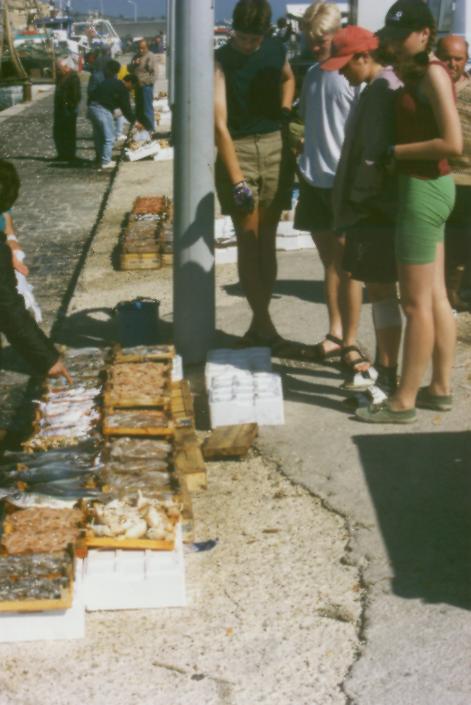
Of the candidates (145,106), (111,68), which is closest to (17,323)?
(111,68)

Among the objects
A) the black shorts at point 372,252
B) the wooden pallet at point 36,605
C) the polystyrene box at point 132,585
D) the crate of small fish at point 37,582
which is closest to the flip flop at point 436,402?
the black shorts at point 372,252

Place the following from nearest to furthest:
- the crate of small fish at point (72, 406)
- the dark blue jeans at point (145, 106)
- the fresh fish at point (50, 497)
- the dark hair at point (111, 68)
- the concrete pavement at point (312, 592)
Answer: the concrete pavement at point (312, 592)
the fresh fish at point (50, 497)
the crate of small fish at point (72, 406)
the dark hair at point (111, 68)
the dark blue jeans at point (145, 106)

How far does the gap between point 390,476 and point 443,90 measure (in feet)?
5.92

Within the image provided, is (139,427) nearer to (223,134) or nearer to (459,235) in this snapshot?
(223,134)

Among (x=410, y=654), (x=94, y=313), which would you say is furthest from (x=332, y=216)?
(x=410, y=654)

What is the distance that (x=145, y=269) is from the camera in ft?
31.6

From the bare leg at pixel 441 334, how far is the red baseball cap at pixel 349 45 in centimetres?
114

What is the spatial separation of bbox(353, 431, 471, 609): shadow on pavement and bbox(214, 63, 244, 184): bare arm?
1803 mm

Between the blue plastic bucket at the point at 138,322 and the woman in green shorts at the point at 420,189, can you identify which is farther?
the blue plastic bucket at the point at 138,322

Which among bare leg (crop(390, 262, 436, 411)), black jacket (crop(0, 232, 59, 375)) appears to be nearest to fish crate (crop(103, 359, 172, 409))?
black jacket (crop(0, 232, 59, 375))

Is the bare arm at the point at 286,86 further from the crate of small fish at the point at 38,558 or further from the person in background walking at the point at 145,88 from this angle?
the person in background walking at the point at 145,88

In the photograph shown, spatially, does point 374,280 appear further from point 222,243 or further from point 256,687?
point 222,243

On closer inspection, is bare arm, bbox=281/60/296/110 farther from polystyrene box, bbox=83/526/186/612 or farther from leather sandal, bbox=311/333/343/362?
polystyrene box, bbox=83/526/186/612

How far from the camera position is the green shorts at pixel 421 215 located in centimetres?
491
